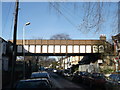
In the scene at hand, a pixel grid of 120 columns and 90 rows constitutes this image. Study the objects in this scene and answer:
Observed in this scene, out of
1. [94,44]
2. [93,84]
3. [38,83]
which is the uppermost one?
[94,44]

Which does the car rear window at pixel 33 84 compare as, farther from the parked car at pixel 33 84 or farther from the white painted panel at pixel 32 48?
the white painted panel at pixel 32 48

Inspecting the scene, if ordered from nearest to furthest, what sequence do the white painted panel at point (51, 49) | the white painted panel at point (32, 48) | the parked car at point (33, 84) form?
1. the parked car at point (33, 84)
2. the white painted panel at point (32, 48)
3. the white painted panel at point (51, 49)

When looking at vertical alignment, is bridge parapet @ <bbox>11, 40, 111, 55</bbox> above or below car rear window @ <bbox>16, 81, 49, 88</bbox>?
above

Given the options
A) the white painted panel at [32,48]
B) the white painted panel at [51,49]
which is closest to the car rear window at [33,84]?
the white painted panel at [32,48]

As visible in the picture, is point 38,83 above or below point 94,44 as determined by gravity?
below

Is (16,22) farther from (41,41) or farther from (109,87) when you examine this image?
(41,41)

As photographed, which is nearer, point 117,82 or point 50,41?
point 117,82

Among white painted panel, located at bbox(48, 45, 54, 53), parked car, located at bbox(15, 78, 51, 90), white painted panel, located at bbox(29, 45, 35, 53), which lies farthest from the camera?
white painted panel, located at bbox(48, 45, 54, 53)

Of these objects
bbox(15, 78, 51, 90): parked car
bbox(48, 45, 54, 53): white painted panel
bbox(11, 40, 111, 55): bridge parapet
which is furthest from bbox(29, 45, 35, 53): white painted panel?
bbox(15, 78, 51, 90): parked car

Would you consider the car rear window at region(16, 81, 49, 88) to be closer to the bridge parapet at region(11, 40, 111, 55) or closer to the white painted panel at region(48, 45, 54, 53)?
the bridge parapet at region(11, 40, 111, 55)

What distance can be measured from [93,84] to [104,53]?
24514 millimetres

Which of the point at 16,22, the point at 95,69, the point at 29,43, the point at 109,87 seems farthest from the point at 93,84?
the point at 29,43

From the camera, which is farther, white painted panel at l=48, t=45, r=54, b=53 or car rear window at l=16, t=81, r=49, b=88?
white painted panel at l=48, t=45, r=54, b=53

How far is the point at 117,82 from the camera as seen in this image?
706 inches
